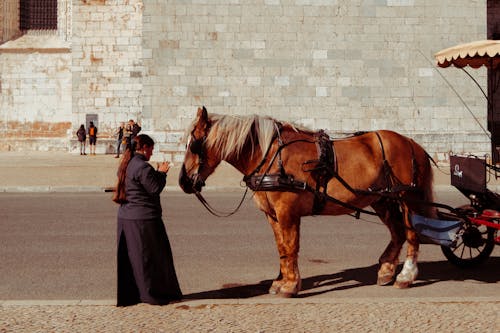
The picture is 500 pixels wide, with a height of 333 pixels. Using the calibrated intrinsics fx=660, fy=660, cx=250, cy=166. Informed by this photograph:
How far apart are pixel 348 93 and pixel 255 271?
564 inches

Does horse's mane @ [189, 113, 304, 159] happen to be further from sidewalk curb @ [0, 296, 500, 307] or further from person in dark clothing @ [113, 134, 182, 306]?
sidewalk curb @ [0, 296, 500, 307]

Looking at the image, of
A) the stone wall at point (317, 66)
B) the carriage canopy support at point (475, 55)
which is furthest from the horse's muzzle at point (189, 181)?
the stone wall at point (317, 66)

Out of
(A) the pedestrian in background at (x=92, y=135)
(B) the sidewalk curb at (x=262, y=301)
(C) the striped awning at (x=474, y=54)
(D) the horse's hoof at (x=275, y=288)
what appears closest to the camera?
(B) the sidewalk curb at (x=262, y=301)

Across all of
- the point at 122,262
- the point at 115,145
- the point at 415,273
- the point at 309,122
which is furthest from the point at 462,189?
the point at 115,145

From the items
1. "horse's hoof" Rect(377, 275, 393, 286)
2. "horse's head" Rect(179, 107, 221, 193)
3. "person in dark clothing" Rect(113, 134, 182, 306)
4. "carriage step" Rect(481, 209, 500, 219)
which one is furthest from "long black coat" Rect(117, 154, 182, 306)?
"carriage step" Rect(481, 209, 500, 219)

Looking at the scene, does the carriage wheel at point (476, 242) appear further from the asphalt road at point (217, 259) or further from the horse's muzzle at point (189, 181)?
the horse's muzzle at point (189, 181)

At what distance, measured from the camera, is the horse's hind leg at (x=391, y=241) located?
6.61 meters

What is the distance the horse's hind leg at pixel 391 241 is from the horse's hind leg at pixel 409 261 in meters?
0.12

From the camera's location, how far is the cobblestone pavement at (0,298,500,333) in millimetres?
5051

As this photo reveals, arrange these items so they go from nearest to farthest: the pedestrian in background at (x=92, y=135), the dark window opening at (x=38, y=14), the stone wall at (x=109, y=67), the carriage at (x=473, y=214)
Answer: the carriage at (x=473, y=214) → the pedestrian in background at (x=92, y=135) → the stone wall at (x=109, y=67) → the dark window opening at (x=38, y=14)

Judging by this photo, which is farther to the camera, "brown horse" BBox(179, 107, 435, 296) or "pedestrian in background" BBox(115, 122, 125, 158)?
"pedestrian in background" BBox(115, 122, 125, 158)

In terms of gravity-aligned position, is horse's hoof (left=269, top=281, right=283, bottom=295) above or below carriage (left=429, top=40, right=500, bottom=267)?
below

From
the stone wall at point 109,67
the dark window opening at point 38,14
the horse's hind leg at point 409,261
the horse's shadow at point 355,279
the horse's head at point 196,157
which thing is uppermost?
the dark window opening at point 38,14

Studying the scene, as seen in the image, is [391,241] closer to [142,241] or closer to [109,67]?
[142,241]
